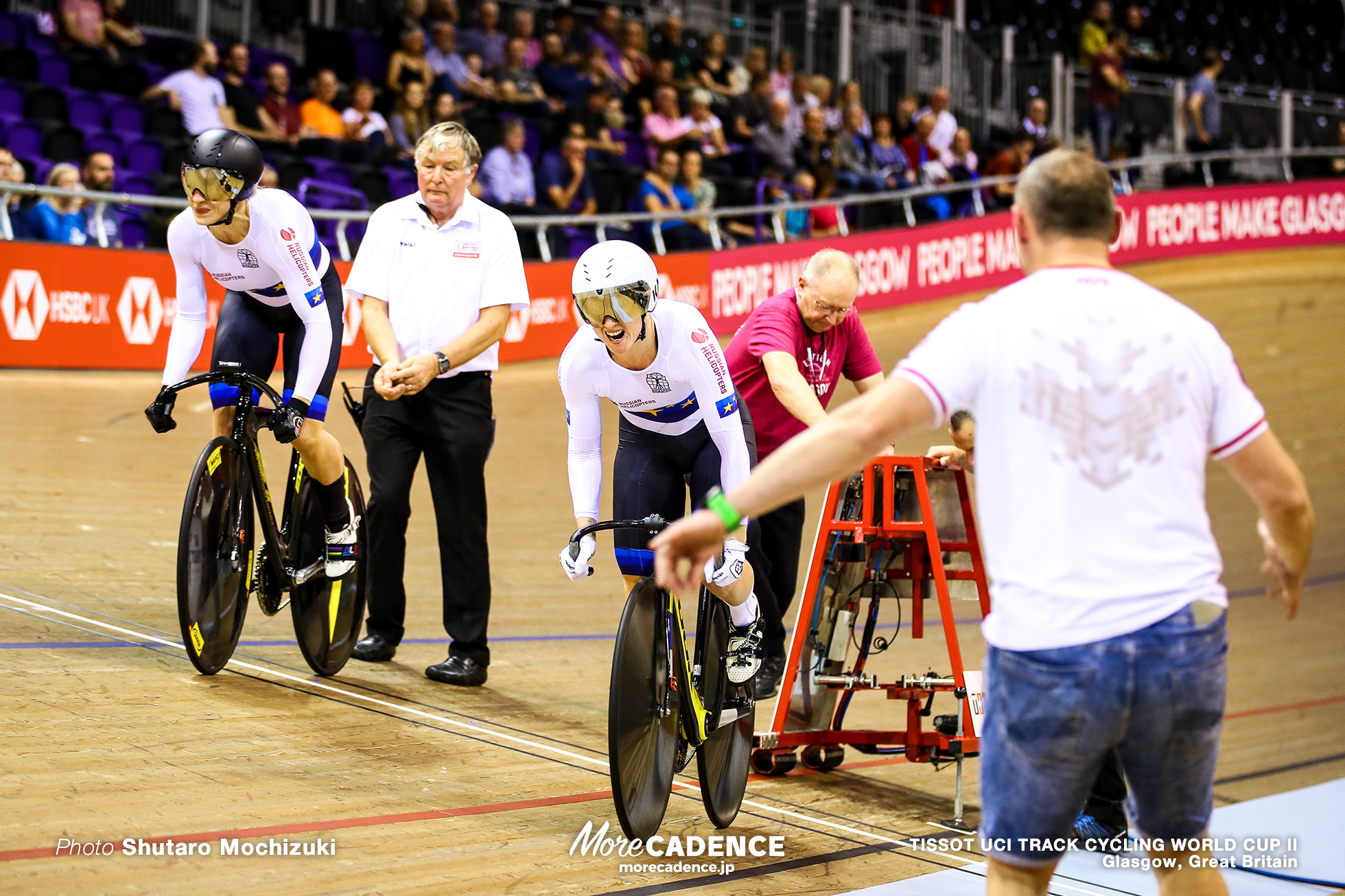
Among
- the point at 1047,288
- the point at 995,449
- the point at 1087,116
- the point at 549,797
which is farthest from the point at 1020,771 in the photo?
the point at 1087,116

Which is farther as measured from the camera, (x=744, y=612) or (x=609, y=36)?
(x=609, y=36)

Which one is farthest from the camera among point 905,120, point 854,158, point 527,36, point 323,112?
point 905,120

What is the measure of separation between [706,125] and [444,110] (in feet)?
11.1

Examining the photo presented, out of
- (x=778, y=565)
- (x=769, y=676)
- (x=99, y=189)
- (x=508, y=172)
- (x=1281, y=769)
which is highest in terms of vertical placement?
(x=508, y=172)

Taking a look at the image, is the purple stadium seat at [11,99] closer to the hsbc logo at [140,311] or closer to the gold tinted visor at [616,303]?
the hsbc logo at [140,311]

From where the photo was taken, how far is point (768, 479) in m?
2.04

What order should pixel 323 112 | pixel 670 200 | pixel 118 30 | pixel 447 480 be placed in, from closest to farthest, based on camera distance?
pixel 447 480 < pixel 118 30 < pixel 323 112 < pixel 670 200

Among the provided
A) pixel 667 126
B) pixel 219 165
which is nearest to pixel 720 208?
pixel 667 126

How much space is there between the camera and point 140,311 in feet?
28.8

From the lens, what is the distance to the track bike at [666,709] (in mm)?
3188

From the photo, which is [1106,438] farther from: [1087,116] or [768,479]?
[1087,116]

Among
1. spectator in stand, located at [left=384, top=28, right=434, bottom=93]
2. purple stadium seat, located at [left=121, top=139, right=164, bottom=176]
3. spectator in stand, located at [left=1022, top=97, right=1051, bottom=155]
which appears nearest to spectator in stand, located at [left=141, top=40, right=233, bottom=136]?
purple stadium seat, located at [left=121, top=139, right=164, bottom=176]

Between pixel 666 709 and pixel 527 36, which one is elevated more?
pixel 527 36

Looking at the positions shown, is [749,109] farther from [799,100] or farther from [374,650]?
[374,650]
